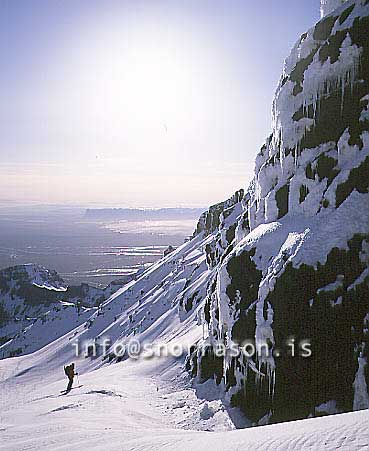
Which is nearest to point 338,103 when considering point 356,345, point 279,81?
point 279,81

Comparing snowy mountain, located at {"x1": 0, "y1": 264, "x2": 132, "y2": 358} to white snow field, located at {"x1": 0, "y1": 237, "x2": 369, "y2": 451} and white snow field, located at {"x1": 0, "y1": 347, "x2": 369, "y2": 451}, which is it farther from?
white snow field, located at {"x1": 0, "y1": 347, "x2": 369, "y2": 451}

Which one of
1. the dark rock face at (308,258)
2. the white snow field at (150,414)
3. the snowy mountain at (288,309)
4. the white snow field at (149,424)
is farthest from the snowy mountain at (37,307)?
the dark rock face at (308,258)

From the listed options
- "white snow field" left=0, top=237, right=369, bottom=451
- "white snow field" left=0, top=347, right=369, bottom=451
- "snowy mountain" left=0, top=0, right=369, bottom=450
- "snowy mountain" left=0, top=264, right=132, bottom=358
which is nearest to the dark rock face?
"snowy mountain" left=0, top=0, right=369, bottom=450

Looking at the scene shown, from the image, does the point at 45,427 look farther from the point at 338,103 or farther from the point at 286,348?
the point at 338,103

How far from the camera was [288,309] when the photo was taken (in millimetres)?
21422

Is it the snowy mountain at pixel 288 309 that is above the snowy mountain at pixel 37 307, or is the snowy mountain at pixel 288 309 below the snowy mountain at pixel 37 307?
above

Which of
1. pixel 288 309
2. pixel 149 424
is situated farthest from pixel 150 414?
pixel 288 309

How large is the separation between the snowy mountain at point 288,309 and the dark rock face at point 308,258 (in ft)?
0.22

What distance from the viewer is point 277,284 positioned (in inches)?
875

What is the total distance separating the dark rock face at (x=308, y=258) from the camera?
65.8ft

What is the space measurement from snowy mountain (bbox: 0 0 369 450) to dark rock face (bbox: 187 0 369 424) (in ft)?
0.22

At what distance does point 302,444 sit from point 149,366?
28328 millimetres

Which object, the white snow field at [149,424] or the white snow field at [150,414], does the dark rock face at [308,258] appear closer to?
the white snow field at [150,414]

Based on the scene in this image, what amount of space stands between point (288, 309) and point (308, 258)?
299cm
